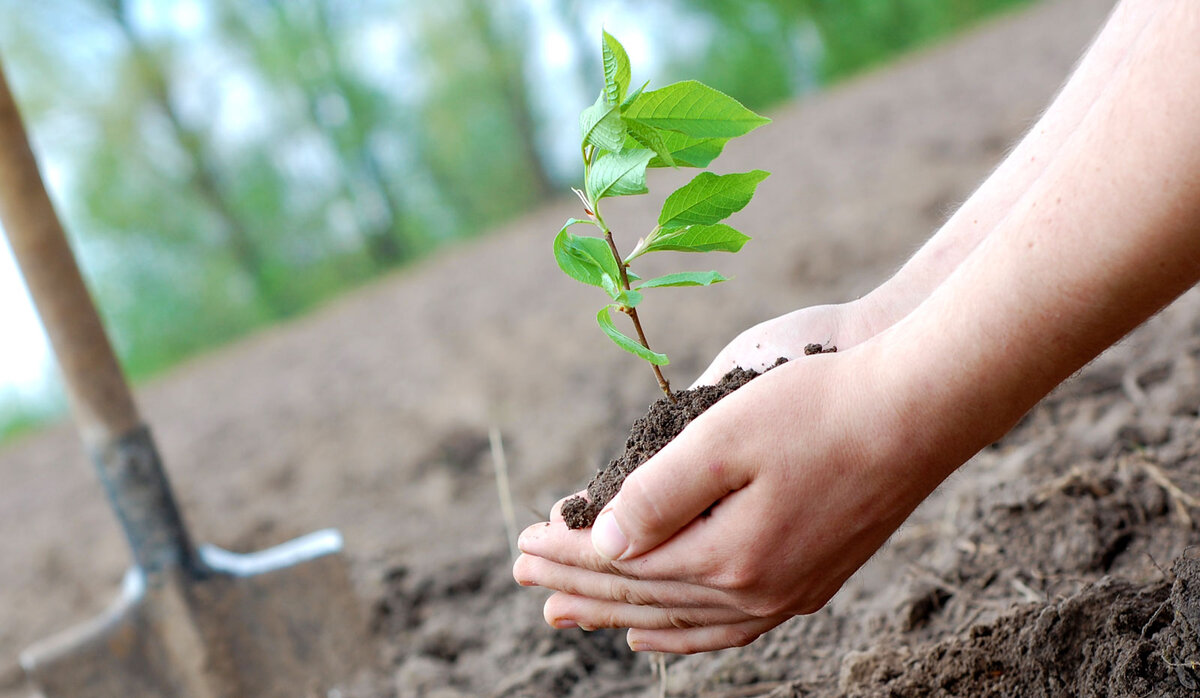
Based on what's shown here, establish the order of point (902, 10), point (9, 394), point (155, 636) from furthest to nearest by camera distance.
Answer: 1. point (902, 10)
2. point (9, 394)
3. point (155, 636)

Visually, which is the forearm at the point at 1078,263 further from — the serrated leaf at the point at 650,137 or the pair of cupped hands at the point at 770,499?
the serrated leaf at the point at 650,137

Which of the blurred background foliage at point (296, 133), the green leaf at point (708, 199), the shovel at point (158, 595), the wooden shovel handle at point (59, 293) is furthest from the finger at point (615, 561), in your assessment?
the blurred background foliage at point (296, 133)

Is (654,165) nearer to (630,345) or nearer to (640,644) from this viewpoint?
(630,345)

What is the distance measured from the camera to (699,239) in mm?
1026

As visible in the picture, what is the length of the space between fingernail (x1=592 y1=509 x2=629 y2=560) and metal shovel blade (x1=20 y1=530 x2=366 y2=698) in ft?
4.31

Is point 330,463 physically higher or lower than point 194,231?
lower

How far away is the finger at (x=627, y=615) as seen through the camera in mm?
947

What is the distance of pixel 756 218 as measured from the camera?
4672 millimetres

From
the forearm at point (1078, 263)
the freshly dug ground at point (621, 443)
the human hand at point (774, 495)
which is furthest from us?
the freshly dug ground at point (621, 443)

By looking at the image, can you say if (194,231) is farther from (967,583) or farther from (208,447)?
(967,583)

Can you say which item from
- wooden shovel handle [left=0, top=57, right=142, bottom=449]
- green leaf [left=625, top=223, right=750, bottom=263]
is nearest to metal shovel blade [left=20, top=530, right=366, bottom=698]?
wooden shovel handle [left=0, top=57, right=142, bottom=449]

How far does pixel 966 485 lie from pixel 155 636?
1797 millimetres

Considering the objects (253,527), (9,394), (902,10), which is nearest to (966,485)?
(253,527)

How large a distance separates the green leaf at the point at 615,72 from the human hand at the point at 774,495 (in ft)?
1.06
